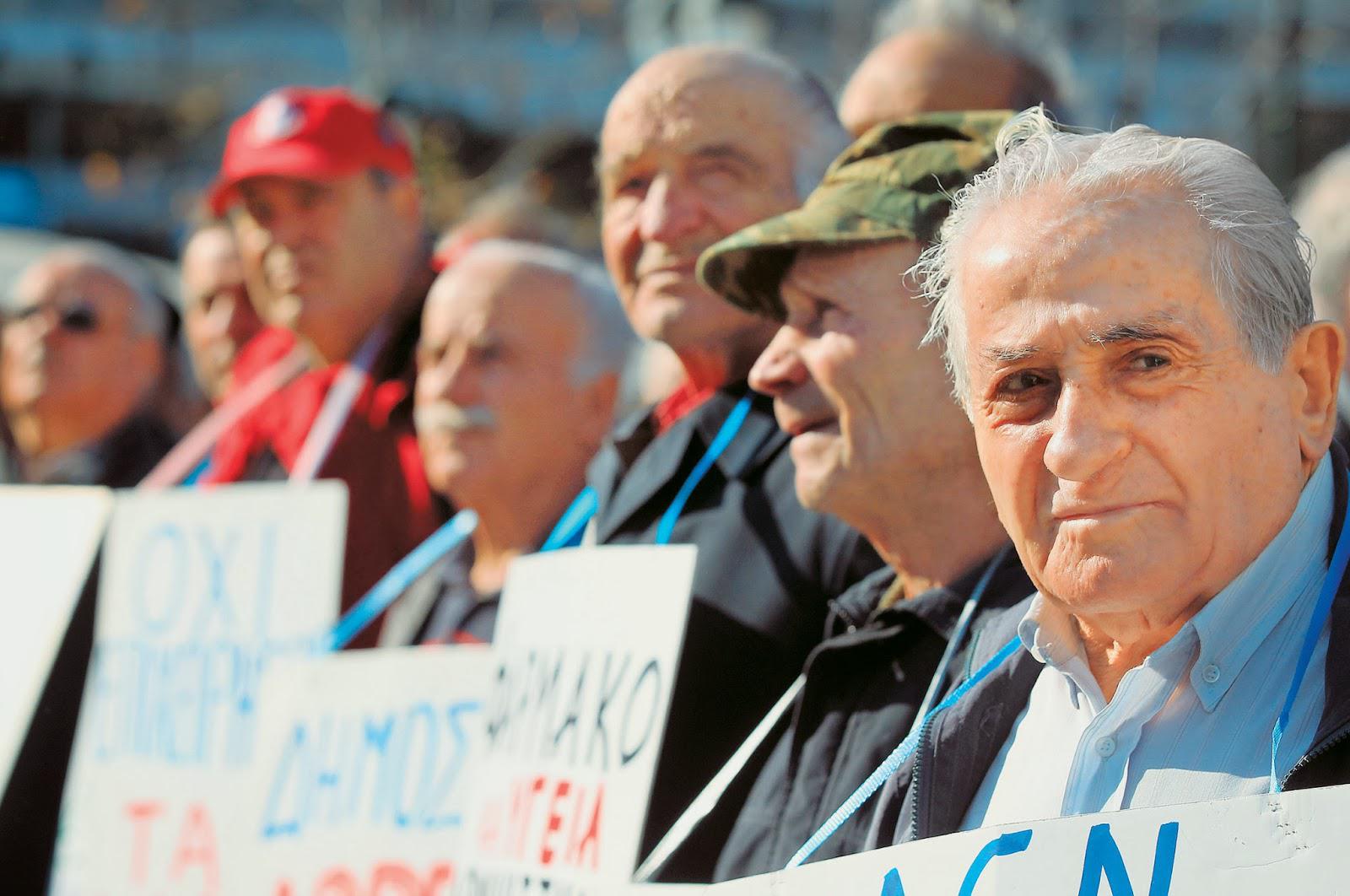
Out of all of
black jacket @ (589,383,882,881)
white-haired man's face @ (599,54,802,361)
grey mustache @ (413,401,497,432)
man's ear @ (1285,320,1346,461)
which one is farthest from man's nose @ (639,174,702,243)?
man's ear @ (1285,320,1346,461)

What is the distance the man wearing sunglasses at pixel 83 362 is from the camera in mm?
5879

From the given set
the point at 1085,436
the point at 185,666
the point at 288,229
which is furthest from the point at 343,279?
the point at 1085,436

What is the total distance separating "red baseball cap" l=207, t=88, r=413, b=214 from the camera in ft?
14.8

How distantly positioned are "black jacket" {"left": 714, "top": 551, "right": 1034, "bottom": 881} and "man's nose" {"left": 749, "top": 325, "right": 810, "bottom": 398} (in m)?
0.36

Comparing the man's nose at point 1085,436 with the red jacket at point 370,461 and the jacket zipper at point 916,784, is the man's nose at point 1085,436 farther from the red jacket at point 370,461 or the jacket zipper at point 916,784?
the red jacket at point 370,461

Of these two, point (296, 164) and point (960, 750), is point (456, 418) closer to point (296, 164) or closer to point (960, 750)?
point (296, 164)

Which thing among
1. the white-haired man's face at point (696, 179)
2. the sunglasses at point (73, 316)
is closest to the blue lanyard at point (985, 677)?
the white-haired man's face at point (696, 179)

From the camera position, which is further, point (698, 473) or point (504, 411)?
point (504, 411)

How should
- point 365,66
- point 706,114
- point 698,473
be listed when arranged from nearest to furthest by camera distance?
1. point 698,473
2. point 706,114
3. point 365,66

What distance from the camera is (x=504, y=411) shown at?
151 inches

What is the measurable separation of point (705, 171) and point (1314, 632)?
5.70 ft

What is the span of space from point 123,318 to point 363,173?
173cm

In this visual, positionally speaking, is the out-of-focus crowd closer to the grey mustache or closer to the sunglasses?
the grey mustache

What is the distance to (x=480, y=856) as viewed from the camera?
3137 mm
